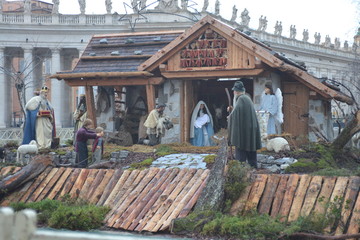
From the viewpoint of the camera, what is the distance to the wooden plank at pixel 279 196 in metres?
10.4

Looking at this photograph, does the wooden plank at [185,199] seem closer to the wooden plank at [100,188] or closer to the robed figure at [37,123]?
the wooden plank at [100,188]

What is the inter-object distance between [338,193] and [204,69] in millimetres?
9266

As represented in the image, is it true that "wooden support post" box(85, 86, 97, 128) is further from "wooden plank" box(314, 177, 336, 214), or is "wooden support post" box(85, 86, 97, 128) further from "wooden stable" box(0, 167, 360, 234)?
"wooden plank" box(314, 177, 336, 214)

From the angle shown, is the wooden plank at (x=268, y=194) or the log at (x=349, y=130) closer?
the wooden plank at (x=268, y=194)

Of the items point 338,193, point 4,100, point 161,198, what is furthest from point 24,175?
point 4,100

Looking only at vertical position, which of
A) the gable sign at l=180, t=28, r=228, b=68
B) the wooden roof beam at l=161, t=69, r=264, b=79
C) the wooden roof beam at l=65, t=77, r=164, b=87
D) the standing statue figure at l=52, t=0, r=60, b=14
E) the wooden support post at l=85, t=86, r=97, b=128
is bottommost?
the wooden support post at l=85, t=86, r=97, b=128

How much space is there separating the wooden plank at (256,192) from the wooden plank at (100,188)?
2.87 m

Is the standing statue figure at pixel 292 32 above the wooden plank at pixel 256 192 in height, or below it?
above

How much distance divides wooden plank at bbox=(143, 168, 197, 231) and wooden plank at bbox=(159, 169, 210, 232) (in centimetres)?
15

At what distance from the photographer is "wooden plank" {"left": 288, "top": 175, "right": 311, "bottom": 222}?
10099 mm

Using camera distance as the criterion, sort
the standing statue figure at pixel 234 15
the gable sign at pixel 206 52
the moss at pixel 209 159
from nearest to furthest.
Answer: the moss at pixel 209 159 → the gable sign at pixel 206 52 → the standing statue figure at pixel 234 15

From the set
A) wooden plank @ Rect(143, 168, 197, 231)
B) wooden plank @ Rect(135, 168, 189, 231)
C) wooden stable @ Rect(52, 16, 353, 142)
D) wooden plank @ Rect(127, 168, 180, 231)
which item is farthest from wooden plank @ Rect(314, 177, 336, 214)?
wooden stable @ Rect(52, 16, 353, 142)

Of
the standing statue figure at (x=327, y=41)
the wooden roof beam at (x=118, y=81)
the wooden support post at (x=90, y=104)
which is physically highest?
the standing statue figure at (x=327, y=41)

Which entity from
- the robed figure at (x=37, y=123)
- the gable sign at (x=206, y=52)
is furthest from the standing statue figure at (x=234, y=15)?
the robed figure at (x=37, y=123)
